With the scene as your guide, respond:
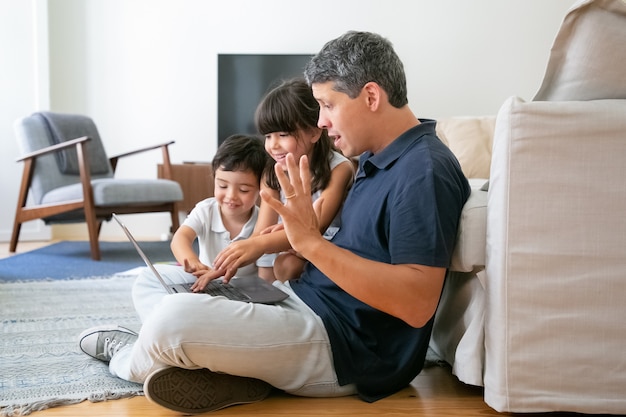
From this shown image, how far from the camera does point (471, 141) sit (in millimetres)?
4078

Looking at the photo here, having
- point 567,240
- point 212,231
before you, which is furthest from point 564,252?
point 212,231

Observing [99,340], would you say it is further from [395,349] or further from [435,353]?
[435,353]

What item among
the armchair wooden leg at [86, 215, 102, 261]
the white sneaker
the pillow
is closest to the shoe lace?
the white sneaker

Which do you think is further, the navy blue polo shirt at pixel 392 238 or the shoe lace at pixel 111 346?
the shoe lace at pixel 111 346

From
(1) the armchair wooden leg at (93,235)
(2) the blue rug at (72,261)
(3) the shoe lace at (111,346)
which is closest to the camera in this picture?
(3) the shoe lace at (111,346)

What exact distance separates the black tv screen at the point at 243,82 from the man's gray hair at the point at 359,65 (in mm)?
3949

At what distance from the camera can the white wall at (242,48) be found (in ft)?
17.6

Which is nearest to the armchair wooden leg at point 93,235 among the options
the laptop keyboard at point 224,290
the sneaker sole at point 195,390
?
the laptop keyboard at point 224,290

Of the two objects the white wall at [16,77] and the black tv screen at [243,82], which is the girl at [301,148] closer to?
the black tv screen at [243,82]

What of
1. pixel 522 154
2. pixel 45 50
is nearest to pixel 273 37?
pixel 45 50

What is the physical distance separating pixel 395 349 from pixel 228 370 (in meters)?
0.35

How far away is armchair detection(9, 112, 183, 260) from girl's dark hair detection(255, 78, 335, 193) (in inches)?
91.8

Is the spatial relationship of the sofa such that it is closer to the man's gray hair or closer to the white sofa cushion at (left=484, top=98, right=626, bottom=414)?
the white sofa cushion at (left=484, top=98, right=626, bottom=414)

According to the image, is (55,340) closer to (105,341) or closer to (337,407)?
(105,341)
